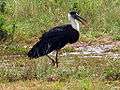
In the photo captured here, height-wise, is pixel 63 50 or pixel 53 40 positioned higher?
pixel 53 40

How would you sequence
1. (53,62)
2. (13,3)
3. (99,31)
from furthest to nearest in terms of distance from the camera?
(13,3) → (99,31) → (53,62)

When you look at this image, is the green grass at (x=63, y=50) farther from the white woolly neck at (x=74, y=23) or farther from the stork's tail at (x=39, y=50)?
the white woolly neck at (x=74, y=23)

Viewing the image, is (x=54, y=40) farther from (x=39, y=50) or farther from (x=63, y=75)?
(x=63, y=75)

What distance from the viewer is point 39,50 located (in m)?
11.8

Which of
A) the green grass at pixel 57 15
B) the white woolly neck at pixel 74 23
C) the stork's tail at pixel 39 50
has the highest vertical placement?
the white woolly neck at pixel 74 23

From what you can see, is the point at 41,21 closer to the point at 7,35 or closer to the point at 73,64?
the point at 7,35

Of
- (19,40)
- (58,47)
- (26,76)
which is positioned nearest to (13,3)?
(19,40)

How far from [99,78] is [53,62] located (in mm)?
1820

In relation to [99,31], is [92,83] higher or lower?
Result: higher

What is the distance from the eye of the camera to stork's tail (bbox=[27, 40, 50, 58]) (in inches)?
460

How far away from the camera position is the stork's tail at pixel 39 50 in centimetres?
1168

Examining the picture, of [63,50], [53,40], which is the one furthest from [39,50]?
[63,50]

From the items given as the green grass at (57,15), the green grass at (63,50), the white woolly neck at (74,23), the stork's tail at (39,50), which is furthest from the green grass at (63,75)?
the green grass at (57,15)

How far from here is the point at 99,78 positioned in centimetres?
1048
